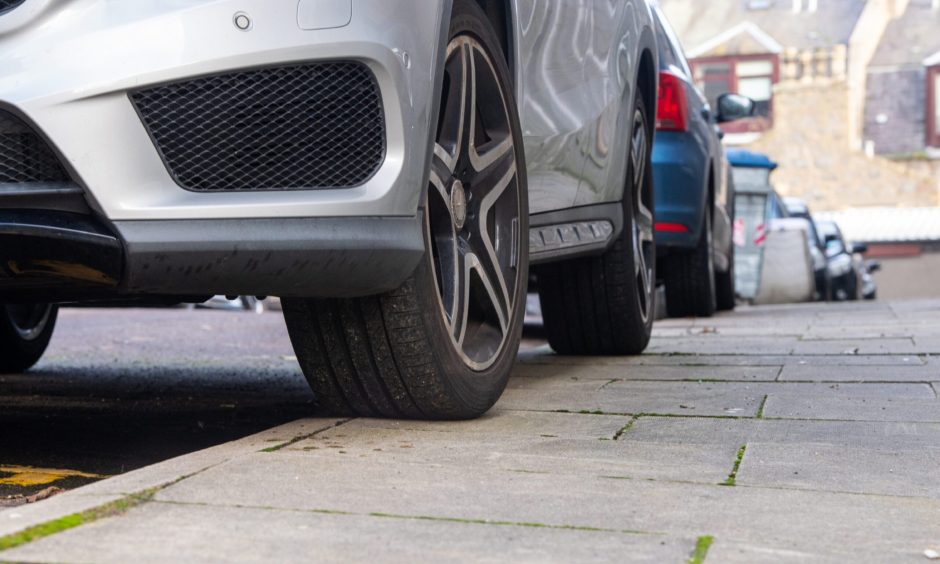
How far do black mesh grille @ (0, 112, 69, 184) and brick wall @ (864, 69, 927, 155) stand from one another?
1336 inches

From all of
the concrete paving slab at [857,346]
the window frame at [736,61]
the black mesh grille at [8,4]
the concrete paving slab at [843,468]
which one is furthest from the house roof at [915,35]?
the black mesh grille at [8,4]

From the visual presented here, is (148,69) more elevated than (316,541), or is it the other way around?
(148,69)

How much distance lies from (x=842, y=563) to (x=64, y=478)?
1.89 m

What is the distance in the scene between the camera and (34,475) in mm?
3273

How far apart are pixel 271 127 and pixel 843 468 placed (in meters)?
1.34

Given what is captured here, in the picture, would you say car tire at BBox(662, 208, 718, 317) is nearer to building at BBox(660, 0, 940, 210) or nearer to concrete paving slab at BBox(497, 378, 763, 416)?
concrete paving slab at BBox(497, 378, 763, 416)

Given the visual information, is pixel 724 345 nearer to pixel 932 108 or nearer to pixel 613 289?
pixel 613 289

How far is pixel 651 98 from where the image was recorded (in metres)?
5.68

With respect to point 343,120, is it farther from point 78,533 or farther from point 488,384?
point 78,533

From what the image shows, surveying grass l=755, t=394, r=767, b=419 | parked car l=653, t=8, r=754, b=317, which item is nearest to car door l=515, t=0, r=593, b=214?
grass l=755, t=394, r=767, b=419

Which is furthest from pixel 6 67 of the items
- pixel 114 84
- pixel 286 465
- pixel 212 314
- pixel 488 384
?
pixel 212 314

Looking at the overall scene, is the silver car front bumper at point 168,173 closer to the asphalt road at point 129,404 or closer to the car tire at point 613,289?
the asphalt road at point 129,404

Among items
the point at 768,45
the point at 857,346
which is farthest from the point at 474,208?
the point at 768,45

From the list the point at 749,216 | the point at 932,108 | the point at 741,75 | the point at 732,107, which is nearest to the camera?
the point at 732,107
